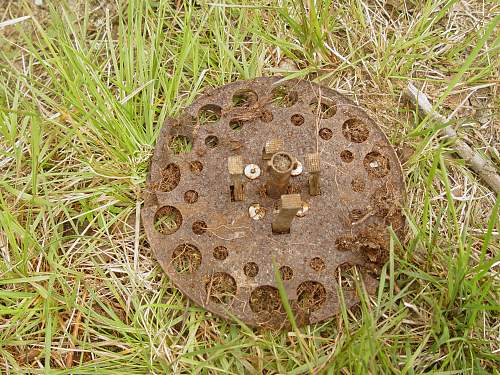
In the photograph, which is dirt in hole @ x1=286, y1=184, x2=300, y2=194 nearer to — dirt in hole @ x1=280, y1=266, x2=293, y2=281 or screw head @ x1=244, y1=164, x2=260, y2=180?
screw head @ x1=244, y1=164, x2=260, y2=180

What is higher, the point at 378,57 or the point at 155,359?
the point at 378,57

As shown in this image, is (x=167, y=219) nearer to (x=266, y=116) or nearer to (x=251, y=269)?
(x=251, y=269)

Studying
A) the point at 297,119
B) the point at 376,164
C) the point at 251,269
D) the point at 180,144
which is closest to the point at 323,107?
the point at 297,119

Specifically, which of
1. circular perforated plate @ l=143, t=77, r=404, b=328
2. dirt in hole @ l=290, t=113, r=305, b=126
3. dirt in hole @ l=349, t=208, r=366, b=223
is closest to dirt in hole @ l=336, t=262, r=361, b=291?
circular perforated plate @ l=143, t=77, r=404, b=328

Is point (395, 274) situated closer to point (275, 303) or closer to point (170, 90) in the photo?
point (275, 303)

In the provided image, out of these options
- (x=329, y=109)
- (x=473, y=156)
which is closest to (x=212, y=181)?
(x=329, y=109)
